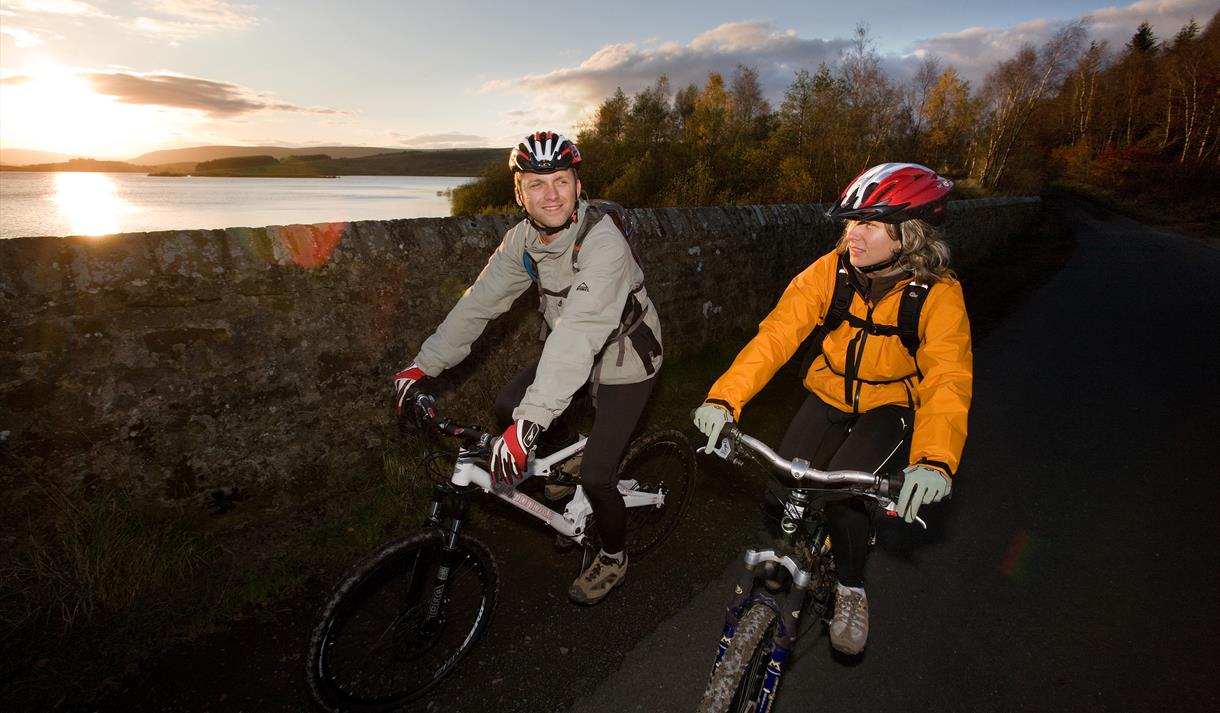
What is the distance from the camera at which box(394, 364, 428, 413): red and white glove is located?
2730mm

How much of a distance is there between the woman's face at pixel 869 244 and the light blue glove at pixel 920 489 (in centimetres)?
107

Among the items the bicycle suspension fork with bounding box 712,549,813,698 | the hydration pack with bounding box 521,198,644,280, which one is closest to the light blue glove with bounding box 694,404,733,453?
the bicycle suspension fork with bounding box 712,549,813,698

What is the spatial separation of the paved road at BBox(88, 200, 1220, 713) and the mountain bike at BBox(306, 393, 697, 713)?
18cm

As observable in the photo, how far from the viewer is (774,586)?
246 cm

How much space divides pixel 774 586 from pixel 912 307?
1.36 metres

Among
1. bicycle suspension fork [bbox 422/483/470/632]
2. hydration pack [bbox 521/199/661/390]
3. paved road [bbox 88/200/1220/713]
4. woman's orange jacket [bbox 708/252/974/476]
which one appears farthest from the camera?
hydration pack [bbox 521/199/661/390]

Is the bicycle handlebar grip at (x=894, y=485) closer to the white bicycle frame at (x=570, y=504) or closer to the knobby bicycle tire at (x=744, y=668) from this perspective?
the knobby bicycle tire at (x=744, y=668)

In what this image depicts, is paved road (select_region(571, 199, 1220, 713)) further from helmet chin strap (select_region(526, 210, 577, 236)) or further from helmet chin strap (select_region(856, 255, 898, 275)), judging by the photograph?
helmet chin strap (select_region(526, 210, 577, 236))

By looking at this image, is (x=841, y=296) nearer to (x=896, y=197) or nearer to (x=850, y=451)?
(x=896, y=197)

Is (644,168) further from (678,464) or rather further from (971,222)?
(678,464)

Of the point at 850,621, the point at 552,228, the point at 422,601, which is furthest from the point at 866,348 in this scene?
the point at 422,601

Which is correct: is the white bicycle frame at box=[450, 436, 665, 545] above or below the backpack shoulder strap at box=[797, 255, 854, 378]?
below

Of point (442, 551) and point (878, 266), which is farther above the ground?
point (878, 266)

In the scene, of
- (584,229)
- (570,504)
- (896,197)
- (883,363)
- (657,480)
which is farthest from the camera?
(657,480)
